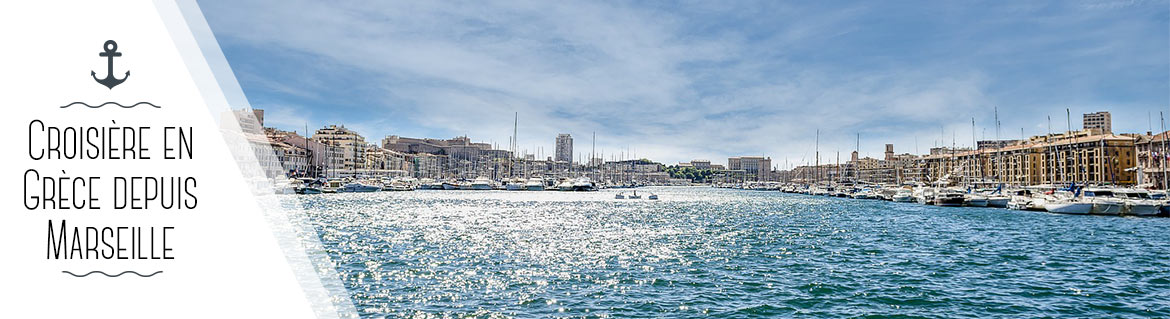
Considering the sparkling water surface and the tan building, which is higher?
the tan building

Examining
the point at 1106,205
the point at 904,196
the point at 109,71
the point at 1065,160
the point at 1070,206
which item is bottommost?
the point at 904,196

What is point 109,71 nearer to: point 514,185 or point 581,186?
point 514,185

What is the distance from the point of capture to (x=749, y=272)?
22984mm

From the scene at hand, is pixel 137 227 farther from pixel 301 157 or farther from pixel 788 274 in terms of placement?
pixel 301 157

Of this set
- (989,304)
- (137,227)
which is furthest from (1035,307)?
(137,227)

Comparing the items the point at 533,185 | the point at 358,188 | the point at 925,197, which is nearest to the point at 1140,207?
the point at 925,197

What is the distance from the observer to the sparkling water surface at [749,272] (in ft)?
55.4

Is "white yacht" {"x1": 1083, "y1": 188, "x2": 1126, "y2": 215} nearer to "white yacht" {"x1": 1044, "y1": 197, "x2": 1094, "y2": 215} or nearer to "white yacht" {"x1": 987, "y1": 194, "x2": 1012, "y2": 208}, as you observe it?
"white yacht" {"x1": 1044, "y1": 197, "x2": 1094, "y2": 215}

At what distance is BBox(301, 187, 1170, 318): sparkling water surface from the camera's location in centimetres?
1688

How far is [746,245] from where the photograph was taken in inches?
1275

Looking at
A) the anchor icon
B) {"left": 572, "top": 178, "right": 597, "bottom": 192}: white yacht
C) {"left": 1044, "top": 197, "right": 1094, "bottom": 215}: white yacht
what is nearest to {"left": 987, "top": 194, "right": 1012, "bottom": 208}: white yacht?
{"left": 1044, "top": 197, "right": 1094, "bottom": 215}: white yacht

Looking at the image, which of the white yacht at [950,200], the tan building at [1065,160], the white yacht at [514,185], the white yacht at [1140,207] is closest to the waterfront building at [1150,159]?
the tan building at [1065,160]

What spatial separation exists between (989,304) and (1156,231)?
32.5 m

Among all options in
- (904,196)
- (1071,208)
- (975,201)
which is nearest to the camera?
(1071,208)
